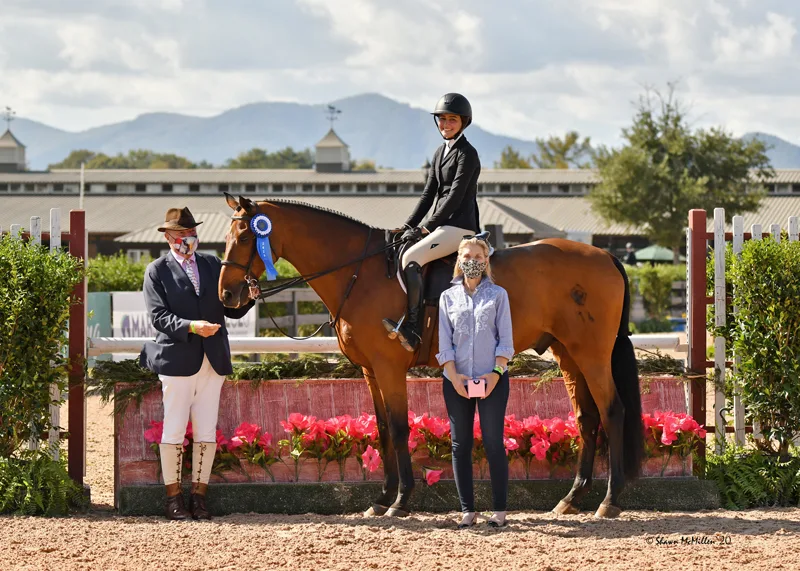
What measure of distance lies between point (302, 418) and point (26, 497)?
1.93 meters

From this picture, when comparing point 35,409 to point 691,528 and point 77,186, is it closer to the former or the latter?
point 691,528

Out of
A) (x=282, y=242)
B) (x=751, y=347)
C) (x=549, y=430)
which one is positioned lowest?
(x=549, y=430)

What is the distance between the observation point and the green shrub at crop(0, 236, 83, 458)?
6844 mm

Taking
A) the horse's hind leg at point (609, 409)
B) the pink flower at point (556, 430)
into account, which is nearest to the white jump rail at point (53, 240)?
the pink flower at point (556, 430)

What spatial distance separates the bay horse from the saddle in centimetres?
7

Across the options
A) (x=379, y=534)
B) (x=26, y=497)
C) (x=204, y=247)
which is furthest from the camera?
(x=204, y=247)

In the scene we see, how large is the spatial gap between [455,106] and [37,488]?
3.85 meters

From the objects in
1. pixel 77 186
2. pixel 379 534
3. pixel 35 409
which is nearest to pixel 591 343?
pixel 379 534

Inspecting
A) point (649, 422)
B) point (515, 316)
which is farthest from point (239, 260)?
point (649, 422)

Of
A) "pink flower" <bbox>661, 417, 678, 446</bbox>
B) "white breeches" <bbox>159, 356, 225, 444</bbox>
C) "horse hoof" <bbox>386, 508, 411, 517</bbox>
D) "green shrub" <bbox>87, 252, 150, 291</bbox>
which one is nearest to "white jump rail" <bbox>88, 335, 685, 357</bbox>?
"pink flower" <bbox>661, 417, 678, 446</bbox>

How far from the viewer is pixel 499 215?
39969 mm

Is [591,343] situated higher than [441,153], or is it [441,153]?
[441,153]

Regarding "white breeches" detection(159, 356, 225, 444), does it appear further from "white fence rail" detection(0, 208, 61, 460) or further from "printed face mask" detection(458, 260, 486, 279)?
"printed face mask" detection(458, 260, 486, 279)

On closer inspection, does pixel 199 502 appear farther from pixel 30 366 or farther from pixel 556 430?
pixel 556 430
